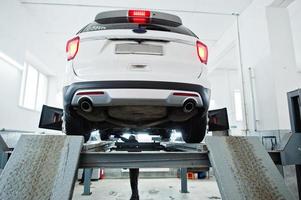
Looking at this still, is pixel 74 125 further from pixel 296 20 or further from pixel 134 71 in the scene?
pixel 296 20

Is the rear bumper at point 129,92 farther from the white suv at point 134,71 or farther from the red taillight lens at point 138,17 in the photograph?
the red taillight lens at point 138,17

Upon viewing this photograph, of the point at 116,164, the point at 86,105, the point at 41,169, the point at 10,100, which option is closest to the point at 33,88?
the point at 10,100

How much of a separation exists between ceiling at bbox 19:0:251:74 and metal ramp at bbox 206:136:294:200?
13.3 ft

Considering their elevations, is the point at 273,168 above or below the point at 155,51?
below

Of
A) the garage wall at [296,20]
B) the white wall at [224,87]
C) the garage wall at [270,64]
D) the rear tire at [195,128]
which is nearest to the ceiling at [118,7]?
the garage wall at [270,64]

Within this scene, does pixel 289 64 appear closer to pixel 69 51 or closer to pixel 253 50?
pixel 253 50

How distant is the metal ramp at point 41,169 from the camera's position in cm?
86

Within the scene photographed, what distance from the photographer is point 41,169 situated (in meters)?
0.96

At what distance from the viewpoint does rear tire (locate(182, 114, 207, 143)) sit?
62.3 inches

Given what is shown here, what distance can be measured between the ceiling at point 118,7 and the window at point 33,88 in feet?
3.75

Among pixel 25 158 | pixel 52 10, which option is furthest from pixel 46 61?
pixel 25 158

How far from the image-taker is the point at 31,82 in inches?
237

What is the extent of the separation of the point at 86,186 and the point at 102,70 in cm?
283

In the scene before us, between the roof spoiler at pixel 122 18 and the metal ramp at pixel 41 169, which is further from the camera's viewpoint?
the roof spoiler at pixel 122 18
